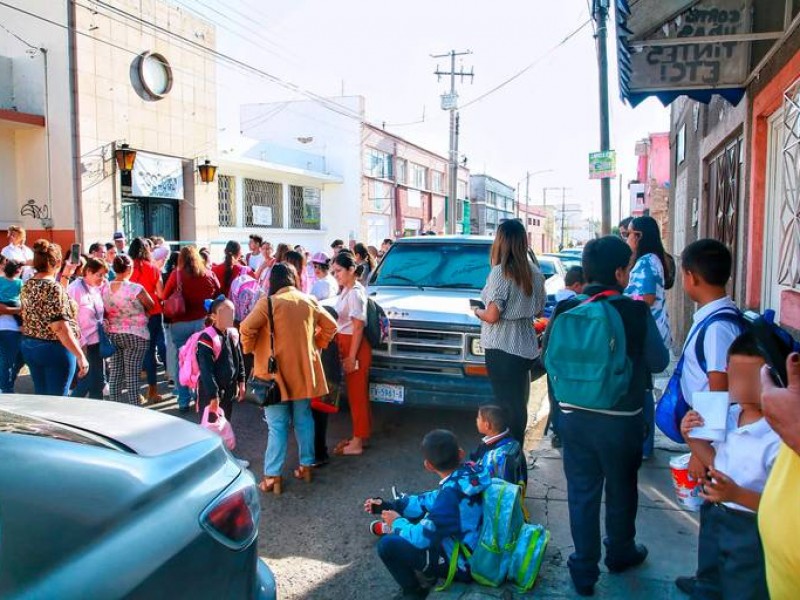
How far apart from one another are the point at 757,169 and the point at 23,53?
1492 centimetres

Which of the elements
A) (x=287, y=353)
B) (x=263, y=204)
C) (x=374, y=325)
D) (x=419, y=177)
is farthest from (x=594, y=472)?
(x=419, y=177)

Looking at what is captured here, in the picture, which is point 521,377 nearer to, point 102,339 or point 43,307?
point 43,307

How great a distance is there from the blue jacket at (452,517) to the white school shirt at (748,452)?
4.07ft

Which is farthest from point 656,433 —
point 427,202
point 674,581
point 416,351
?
point 427,202

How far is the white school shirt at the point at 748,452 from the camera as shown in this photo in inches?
88.3

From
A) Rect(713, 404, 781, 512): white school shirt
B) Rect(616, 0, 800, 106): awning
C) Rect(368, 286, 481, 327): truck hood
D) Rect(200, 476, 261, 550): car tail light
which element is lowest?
Rect(200, 476, 261, 550): car tail light

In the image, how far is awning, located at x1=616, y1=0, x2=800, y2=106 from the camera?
4.95m

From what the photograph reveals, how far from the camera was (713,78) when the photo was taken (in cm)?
539

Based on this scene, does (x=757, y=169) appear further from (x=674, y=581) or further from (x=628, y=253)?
(x=674, y=581)

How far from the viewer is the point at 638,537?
3.92 meters

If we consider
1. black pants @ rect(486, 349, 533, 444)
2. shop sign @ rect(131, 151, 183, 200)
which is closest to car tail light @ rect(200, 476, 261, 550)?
black pants @ rect(486, 349, 533, 444)

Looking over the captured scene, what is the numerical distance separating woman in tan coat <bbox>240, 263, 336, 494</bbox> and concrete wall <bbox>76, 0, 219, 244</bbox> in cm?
1092

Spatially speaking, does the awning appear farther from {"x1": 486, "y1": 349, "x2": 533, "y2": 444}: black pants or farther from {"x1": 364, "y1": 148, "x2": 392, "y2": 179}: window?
{"x1": 364, "y1": 148, "x2": 392, "y2": 179}: window

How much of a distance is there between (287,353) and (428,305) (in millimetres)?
1799
